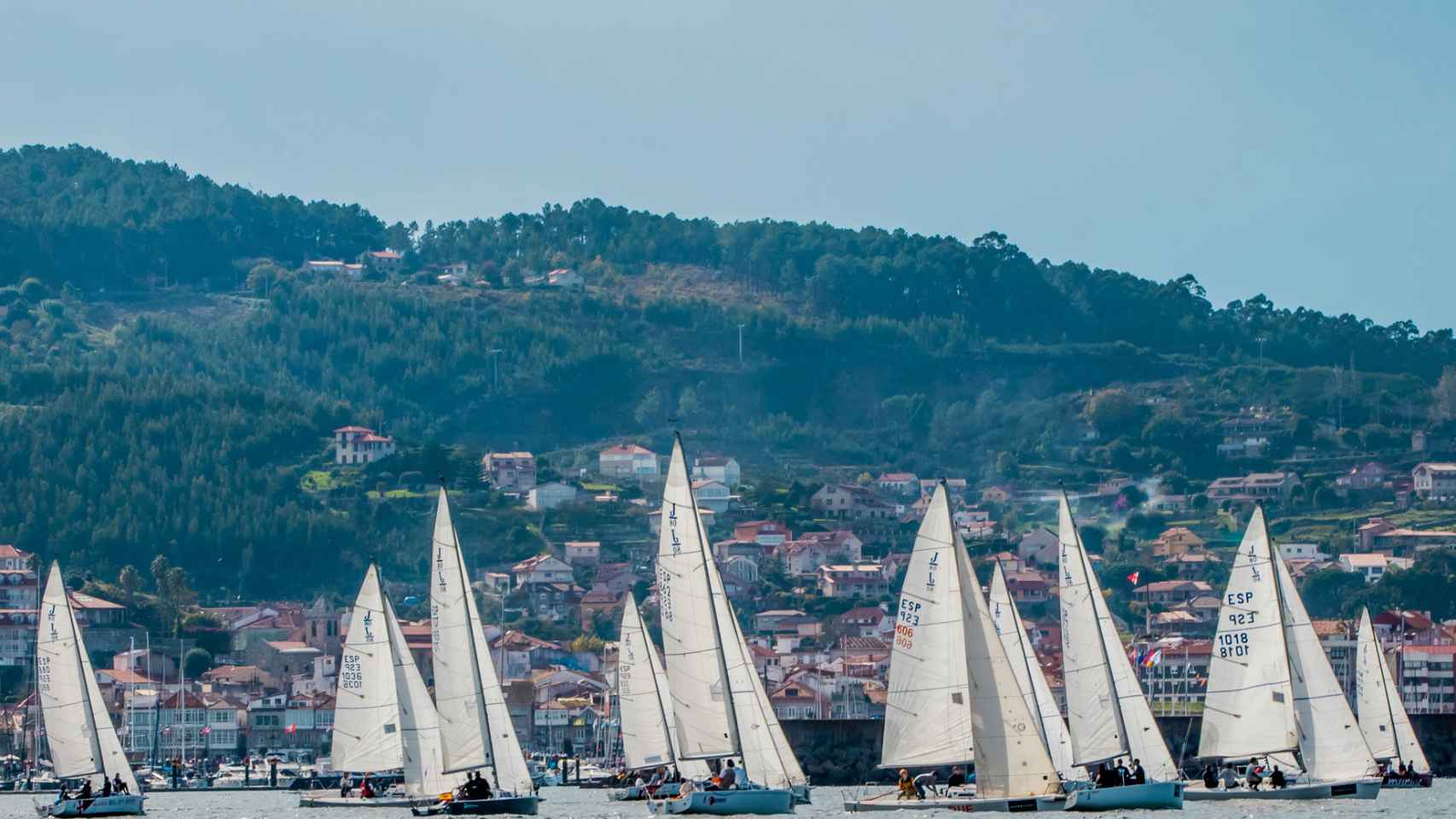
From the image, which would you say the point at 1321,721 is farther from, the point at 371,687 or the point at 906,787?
the point at 371,687

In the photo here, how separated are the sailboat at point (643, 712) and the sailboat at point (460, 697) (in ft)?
10.3

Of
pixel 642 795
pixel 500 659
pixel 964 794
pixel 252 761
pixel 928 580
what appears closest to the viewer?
pixel 928 580

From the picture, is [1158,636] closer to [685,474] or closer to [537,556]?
[537,556]

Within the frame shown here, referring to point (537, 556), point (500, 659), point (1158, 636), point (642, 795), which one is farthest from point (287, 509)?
point (642, 795)

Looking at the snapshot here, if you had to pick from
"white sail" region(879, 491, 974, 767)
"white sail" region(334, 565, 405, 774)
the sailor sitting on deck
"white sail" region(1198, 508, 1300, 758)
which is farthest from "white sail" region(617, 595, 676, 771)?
"white sail" region(1198, 508, 1300, 758)

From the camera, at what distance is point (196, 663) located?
155 m

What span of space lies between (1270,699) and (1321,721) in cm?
190

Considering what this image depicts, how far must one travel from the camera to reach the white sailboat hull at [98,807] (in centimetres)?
6150

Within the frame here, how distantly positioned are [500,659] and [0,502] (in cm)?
5780

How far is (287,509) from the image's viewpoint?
195 m

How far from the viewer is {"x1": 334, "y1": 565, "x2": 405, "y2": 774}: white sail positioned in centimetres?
6631

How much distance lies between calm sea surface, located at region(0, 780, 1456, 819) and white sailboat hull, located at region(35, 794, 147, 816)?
14.4 ft

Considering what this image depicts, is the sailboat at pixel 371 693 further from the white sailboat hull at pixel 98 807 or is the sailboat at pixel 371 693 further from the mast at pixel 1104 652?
the mast at pixel 1104 652

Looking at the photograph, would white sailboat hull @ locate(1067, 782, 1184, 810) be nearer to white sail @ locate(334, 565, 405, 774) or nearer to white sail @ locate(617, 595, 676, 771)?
white sail @ locate(617, 595, 676, 771)
